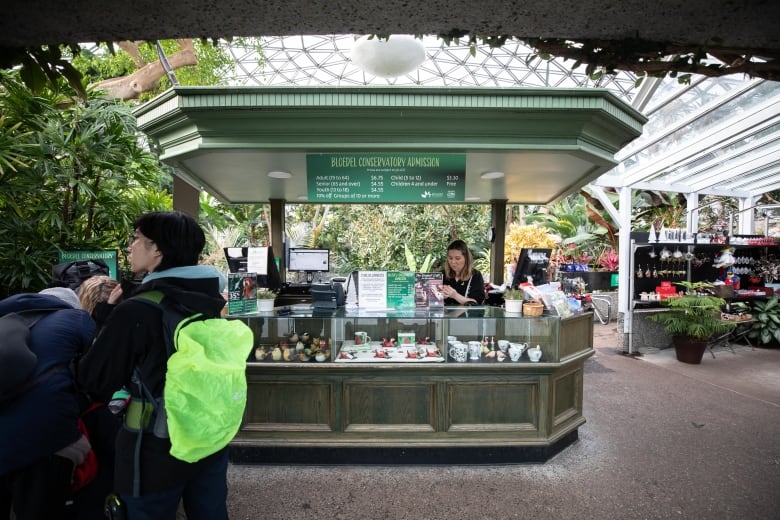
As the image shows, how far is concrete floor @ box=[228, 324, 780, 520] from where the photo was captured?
109 inches

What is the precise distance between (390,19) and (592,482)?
3.59 m

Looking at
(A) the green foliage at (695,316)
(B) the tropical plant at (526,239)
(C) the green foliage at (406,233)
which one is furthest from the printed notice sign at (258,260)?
(C) the green foliage at (406,233)

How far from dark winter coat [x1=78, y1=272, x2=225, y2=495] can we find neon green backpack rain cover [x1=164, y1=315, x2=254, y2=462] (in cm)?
9

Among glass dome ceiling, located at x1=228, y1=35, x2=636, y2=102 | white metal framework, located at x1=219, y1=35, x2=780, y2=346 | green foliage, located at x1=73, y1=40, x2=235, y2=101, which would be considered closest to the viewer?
white metal framework, located at x1=219, y1=35, x2=780, y2=346

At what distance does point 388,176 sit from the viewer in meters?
3.75

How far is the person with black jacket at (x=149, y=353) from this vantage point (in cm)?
150

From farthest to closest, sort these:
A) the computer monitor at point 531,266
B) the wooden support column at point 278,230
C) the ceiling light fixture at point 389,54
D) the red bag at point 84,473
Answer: the wooden support column at point 278,230 → the computer monitor at point 531,266 → the ceiling light fixture at point 389,54 → the red bag at point 84,473

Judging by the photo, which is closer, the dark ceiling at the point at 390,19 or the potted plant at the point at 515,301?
the dark ceiling at the point at 390,19

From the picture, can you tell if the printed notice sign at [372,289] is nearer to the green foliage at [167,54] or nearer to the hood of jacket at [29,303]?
the hood of jacket at [29,303]

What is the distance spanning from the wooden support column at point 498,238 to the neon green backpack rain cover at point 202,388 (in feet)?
15.8

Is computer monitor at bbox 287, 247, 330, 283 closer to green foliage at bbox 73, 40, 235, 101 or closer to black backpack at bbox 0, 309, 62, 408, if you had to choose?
black backpack at bbox 0, 309, 62, 408

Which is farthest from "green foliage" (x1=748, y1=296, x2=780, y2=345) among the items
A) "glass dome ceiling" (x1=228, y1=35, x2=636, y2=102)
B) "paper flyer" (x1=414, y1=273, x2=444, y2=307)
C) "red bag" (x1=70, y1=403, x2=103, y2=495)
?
"glass dome ceiling" (x1=228, y1=35, x2=636, y2=102)

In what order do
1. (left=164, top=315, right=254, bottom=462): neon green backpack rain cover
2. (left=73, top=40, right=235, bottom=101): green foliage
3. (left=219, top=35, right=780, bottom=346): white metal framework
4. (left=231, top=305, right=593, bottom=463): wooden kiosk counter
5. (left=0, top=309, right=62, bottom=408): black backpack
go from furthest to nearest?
(left=73, top=40, right=235, bottom=101): green foliage, (left=219, top=35, right=780, bottom=346): white metal framework, (left=231, top=305, right=593, bottom=463): wooden kiosk counter, (left=0, top=309, right=62, bottom=408): black backpack, (left=164, top=315, right=254, bottom=462): neon green backpack rain cover

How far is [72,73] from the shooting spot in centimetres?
155
